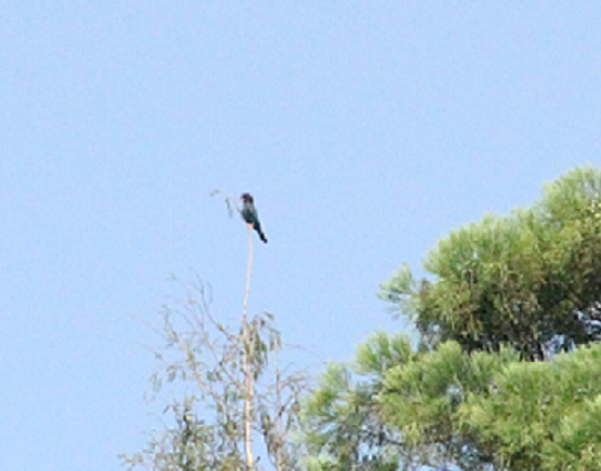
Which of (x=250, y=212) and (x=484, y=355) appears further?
(x=484, y=355)

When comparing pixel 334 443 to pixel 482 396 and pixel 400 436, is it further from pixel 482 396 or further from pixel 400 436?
pixel 482 396

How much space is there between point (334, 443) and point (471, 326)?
2.62ft

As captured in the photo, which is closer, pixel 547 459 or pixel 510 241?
pixel 547 459

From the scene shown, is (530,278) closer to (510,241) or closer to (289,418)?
(510,241)

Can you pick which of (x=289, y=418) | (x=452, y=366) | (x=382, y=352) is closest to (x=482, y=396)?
(x=452, y=366)

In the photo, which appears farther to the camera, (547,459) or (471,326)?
(471,326)

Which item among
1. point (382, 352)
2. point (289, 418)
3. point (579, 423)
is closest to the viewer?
point (289, 418)

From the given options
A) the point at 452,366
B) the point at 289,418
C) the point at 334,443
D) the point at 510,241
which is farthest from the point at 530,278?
the point at 289,418

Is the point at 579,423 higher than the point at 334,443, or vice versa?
the point at 334,443

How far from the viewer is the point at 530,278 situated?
6035 millimetres

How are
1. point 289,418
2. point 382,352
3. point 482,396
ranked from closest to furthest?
point 289,418 → point 482,396 → point 382,352

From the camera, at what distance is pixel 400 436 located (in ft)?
18.8

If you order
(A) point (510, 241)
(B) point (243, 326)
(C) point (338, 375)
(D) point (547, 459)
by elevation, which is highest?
(A) point (510, 241)

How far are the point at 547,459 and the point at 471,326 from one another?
1.11m
